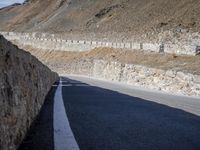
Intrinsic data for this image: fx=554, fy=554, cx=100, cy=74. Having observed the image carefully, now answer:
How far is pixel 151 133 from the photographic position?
9.16 metres

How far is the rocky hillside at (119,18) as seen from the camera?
7469 cm

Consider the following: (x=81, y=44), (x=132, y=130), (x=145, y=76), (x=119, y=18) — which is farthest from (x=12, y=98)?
(x=119, y=18)

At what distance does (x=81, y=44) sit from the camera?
85438 millimetres

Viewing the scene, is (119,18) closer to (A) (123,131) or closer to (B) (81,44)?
(B) (81,44)

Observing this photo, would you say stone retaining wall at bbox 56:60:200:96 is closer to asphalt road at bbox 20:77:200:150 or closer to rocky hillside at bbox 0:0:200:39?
rocky hillside at bbox 0:0:200:39

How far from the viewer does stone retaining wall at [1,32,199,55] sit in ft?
172

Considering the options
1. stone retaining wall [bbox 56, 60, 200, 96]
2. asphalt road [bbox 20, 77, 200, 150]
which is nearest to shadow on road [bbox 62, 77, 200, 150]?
asphalt road [bbox 20, 77, 200, 150]

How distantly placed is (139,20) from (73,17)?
105 ft

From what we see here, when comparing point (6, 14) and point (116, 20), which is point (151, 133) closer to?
point (116, 20)

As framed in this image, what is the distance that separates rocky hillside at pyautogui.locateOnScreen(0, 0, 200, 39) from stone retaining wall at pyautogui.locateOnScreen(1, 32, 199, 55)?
4909mm

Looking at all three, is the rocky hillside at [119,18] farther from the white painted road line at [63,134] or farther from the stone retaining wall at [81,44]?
the white painted road line at [63,134]

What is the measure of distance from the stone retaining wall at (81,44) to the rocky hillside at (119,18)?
4.91 m

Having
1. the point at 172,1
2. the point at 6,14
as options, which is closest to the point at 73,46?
the point at 172,1

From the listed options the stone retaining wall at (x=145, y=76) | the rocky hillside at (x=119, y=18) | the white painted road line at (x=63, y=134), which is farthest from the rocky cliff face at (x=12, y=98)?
the rocky hillside at (x=119, y=18)
